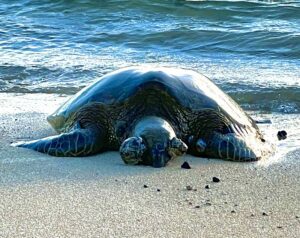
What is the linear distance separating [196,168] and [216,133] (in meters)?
0.53

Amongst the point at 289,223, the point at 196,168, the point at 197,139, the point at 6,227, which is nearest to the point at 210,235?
the point at 289,223

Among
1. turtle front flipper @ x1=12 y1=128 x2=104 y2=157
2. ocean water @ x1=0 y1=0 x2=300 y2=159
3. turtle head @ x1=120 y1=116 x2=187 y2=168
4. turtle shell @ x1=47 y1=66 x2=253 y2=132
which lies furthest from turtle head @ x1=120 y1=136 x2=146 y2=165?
ocean water @ x1=0 y1=0 x2=300 y2=159

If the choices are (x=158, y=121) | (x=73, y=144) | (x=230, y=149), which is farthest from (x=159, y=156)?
(x=73, y=144)

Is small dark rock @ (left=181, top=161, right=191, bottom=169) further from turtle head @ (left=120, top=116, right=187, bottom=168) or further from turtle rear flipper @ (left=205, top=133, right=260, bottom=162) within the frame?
turtle rear flipper @ (left=205, top=133, right=260, bottom=162)

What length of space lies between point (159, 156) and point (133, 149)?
0.59 feet

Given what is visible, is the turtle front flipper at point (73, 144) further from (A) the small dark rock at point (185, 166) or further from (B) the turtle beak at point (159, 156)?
(A) the small dark rock at point (185, 166)

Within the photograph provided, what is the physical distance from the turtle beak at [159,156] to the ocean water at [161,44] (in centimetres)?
123

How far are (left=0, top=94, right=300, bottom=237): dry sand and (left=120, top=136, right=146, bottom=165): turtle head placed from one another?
0.07m

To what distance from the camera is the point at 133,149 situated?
15.4 feet

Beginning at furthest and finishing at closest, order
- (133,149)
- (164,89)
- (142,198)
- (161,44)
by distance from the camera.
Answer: (161,44) < (164,89) < (133,149) < (142,198)

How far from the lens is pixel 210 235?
340cm

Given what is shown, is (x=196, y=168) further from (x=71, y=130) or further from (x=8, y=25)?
(x=8, y=25)

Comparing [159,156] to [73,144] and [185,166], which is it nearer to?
[185,166]

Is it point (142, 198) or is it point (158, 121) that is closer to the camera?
point (142, 198)
